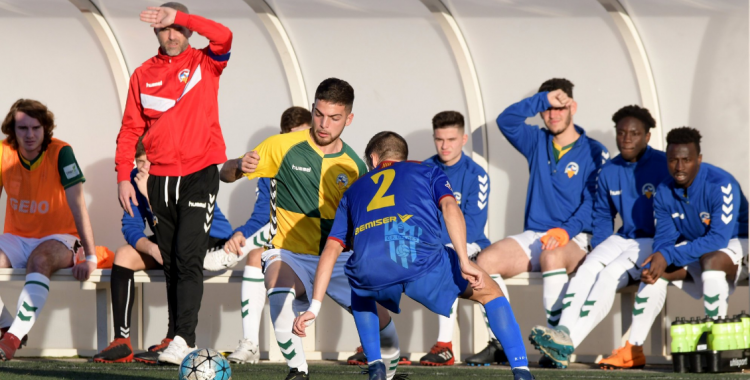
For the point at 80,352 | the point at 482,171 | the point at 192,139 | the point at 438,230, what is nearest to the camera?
the point at 438,230

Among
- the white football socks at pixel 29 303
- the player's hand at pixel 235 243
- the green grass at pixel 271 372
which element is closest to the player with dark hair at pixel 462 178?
the green grass at pixel 271 372

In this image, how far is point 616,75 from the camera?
7516mm

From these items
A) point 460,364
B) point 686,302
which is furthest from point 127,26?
point 686,302

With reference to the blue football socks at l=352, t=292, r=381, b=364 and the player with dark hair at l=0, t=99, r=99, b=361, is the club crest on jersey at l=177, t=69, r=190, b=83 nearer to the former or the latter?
the player with dark hair at l=0, t=99, r=99, b=361

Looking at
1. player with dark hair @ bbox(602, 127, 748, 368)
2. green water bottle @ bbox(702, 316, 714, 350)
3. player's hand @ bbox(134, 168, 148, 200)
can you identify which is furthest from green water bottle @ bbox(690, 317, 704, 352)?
player's hand @ bbox(134, 168, 148, 200)

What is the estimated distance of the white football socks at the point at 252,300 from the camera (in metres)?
6.57

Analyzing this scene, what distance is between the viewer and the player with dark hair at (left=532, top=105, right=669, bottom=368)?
21.4 ft

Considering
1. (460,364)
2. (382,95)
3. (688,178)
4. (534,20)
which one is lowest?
(460,364)

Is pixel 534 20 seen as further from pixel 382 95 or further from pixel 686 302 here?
pixel 686 302

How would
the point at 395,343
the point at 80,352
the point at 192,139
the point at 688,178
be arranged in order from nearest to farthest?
the point at 395,343, the point at 192,139, the point at 688,178, the point at 80,352

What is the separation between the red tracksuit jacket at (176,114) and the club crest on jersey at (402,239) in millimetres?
1872

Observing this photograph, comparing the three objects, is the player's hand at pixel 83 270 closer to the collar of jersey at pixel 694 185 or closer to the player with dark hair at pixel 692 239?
the player with dark hair at pixel 692 239

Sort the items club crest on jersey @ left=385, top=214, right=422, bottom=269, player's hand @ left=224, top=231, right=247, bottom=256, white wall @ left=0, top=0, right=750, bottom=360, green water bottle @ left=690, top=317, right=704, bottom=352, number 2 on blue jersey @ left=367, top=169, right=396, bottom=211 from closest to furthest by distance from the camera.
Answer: club crest on jersey @ left=385, top=214, right=422, bottom=269
number 2 on blue jersey @ left=367, top=169, right=396, bottom=211
green water bottle @ left=690, top=317, right=704, bottom=352
player's hand @ left=224, top=231, right=247, bottom=256
white wall @ left=0, top=0, right=750, bottom=360

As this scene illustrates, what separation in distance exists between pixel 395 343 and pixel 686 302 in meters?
3.18
